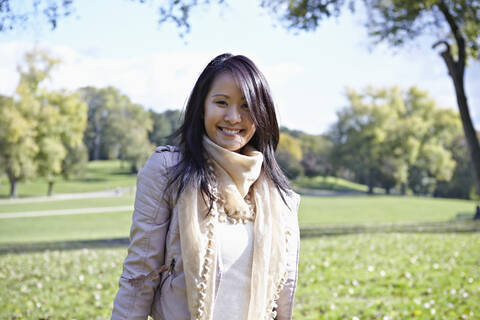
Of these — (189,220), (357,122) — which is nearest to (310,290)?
(189,220)

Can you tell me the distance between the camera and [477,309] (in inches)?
183

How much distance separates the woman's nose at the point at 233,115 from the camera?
6.17ft

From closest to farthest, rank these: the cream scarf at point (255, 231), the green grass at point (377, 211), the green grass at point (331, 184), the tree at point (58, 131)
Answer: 1. the cream scarf at point (255, 231)
2. the green grass at point (377, 211)
3. the tree at point (58, 131)
4. the green grass at point (331, 184)

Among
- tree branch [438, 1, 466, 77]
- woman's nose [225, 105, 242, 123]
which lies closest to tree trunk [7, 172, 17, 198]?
tree branch [438, 1, 466, 77]

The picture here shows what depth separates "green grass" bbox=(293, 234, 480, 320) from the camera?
4590mm

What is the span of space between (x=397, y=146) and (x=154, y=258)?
4428 cm

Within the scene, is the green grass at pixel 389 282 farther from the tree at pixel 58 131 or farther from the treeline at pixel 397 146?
the treeline at pixel 397 146

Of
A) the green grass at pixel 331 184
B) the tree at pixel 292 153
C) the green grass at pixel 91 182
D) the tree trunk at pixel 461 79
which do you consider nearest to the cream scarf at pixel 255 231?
the tree trunk at pixel 461 79

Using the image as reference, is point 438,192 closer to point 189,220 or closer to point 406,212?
point 406,212

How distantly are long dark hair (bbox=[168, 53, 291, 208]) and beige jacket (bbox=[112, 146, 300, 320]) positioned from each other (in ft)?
0.25

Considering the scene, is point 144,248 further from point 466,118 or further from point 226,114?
point 466,118

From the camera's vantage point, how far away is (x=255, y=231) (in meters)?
1.90

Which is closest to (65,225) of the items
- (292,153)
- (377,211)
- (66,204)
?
(66,204)

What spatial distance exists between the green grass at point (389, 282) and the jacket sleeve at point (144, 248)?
3.00 meters
